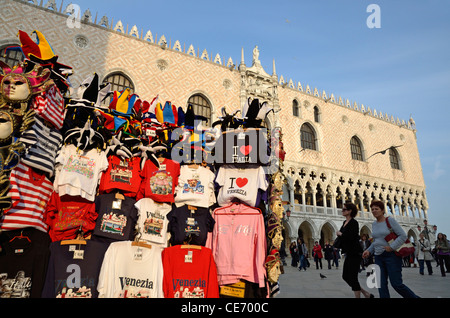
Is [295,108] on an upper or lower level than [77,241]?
upper

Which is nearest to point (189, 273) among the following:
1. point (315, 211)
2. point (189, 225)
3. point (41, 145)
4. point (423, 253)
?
point (189, 225)

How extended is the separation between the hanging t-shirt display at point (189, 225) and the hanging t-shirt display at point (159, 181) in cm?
19

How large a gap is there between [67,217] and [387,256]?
369 centimetres

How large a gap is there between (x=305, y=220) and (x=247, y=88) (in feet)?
32.8

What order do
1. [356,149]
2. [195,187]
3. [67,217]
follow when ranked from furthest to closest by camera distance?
[356,149] < [195,187] < [67,217]

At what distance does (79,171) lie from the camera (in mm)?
2799

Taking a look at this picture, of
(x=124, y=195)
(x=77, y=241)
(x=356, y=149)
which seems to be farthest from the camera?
(x=356, y=149)

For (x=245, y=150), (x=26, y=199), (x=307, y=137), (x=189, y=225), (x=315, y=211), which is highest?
(x=307, y=137)

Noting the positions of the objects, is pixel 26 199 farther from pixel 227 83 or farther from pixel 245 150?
pixel 227 83

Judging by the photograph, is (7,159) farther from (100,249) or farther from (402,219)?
(402,219)

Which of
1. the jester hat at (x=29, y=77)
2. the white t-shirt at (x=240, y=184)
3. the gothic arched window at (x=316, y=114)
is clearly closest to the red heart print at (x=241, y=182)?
the white t-shirt at (x=240, y=184)

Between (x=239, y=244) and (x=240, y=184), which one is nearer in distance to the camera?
(x=239, y=244)

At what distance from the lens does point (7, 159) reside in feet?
7.43
